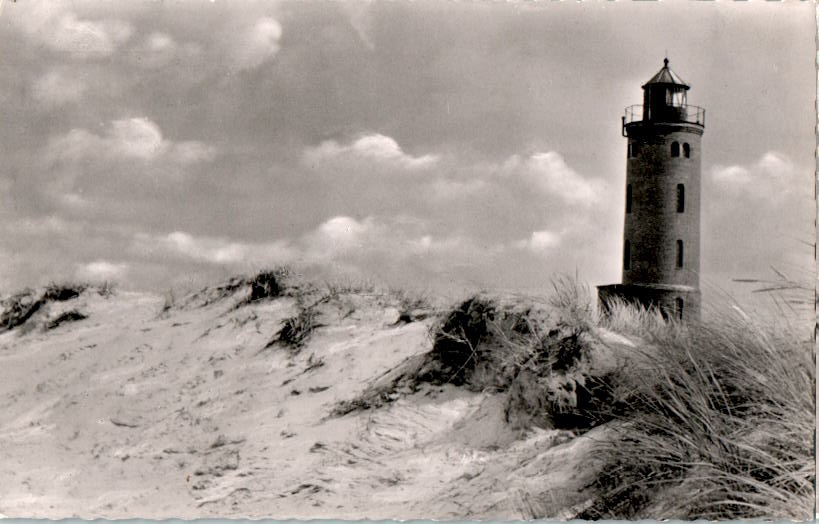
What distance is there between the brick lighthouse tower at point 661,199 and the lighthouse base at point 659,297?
0.4 inches

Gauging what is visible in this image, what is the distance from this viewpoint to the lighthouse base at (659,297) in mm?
5396

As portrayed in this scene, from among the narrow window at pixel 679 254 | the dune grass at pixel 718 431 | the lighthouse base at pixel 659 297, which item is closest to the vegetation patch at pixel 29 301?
the lighthouse base at pixel 659 297

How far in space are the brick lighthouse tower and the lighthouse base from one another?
0.01 meters

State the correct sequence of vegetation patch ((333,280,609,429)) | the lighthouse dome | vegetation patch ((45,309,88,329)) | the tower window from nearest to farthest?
vegetation patch ((333,280,609,429)) < the lighthouse dome < vegetation patch ((45,309,88,329)) < the tower window

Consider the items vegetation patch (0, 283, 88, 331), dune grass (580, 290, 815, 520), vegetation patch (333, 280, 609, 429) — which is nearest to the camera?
dune grass (580, 290, 815, 520)

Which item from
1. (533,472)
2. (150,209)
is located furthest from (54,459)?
(533,472)

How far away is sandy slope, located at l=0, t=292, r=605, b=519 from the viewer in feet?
15.7

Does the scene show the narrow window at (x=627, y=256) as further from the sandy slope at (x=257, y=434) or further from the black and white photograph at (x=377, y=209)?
the sandy slope at (x=257, y=434)

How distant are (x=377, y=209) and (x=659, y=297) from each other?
3.56 metres

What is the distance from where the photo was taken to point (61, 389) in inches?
257

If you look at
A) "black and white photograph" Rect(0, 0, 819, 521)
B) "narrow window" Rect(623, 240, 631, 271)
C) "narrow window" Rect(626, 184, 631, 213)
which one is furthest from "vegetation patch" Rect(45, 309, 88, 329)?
"narrow window" Rect(626, 184, 631, 213)

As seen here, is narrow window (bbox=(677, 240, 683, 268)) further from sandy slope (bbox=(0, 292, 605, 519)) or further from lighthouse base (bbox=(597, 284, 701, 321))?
sandy slope (bbox=(0, 292, 605, 519))

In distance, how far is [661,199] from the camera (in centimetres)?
927

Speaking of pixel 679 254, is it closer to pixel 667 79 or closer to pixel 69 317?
pixel 667 79
